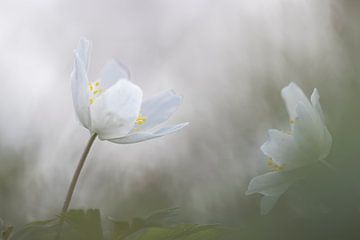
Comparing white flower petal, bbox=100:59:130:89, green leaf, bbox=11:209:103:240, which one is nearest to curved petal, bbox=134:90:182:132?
white flower petal, bbox=100:59:130:89

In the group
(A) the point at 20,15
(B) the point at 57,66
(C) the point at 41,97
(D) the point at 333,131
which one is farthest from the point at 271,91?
(A) the point at 20,15

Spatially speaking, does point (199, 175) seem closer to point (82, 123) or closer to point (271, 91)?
point (271, 91)

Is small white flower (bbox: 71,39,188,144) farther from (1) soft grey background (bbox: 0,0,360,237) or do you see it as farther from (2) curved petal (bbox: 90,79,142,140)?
(1) soft grey background (bbox: 0,0,360,237)

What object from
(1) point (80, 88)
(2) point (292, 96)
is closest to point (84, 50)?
(1) point (80, 88)

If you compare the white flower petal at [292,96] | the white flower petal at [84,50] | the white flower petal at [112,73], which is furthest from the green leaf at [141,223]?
the white flower petal at [112,73]

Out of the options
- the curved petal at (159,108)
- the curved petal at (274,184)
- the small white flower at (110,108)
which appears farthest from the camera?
the curved petal at (159,108)

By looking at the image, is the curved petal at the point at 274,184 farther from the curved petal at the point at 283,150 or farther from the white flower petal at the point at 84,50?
the white flower petal at the point at 84,50

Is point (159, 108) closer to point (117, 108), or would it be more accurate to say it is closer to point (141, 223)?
point (117, 108)
